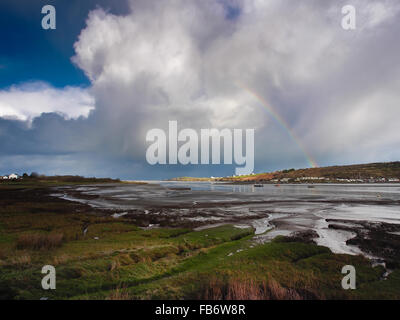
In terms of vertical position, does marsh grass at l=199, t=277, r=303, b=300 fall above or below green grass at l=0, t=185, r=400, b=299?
above

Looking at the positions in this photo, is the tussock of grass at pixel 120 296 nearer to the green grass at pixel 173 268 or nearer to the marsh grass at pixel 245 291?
the green grass at pixel 173 268

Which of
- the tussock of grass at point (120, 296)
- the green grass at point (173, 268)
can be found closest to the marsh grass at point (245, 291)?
the green grass at point (173, 268)

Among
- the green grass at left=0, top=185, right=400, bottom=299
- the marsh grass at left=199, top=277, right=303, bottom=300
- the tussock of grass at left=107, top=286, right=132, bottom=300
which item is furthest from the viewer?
the green grass at left=0, top=185, right=400, bottom=299

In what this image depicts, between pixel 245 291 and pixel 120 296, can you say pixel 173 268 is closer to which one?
pixel 120 296

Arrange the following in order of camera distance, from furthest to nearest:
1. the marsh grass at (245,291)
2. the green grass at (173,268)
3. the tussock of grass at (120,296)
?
the green grass at (173,268), the marsh grass at (245,291), the tussock of grass at (120,296)

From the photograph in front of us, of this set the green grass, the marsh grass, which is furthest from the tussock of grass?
the marsh grass

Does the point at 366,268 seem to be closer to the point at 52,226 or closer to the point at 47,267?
the point at 47,267

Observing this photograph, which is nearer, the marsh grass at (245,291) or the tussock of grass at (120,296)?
the tussock of grass at (120,296)

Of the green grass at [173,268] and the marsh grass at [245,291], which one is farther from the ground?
the marsh grass at [245,291]

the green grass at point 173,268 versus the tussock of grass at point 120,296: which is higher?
the tussock of grass at point 120,296

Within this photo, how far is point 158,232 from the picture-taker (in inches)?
814

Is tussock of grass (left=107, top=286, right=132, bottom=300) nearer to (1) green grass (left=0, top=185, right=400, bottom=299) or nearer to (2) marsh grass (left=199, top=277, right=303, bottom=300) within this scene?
(1) green grass (left=0, top=185, right=400, bottom=299)

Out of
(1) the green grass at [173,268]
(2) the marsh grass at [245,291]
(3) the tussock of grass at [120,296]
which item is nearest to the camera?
(3) the tussock of grass at [120,296]
